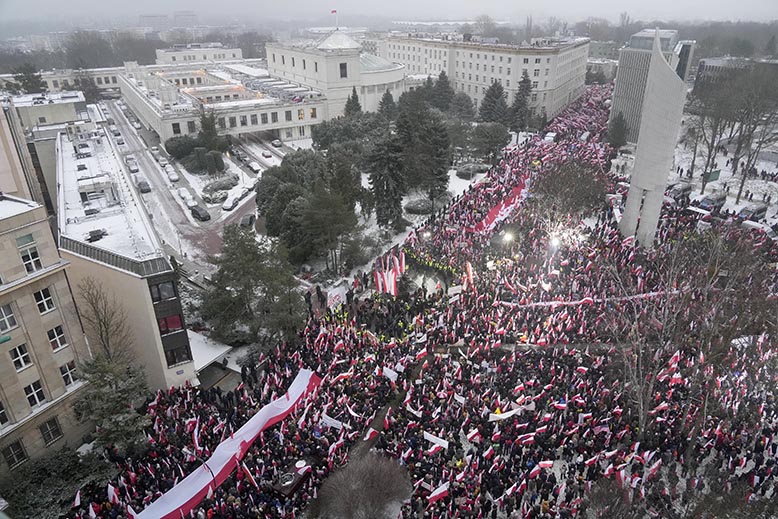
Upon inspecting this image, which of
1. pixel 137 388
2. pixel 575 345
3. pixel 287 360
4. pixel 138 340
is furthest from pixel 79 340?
pixel 575 345

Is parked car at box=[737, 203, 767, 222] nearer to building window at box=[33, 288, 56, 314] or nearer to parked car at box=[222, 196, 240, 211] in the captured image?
parked car at box=[222, 196, 240, 211]

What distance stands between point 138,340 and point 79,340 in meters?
2.13

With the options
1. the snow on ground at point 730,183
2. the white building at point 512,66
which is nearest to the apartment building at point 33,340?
the snow on ground at point 730,183

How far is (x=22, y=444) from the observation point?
1642 cm

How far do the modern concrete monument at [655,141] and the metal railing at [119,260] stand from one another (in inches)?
1008

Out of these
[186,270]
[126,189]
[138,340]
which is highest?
[126,189]

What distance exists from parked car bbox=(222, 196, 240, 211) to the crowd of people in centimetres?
1889

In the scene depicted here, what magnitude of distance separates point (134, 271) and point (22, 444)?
6.46 metres

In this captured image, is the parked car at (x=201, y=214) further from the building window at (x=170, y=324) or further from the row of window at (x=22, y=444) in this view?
the row of window at (x=22, y=444)

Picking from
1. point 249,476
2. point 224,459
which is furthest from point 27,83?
point 249,476

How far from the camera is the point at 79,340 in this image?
18016 millimetres

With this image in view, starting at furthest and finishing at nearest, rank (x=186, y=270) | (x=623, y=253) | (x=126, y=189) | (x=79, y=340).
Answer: (x=186, y=270)
(x=623, y=253)
(x=126, y=189)
(x=79, y=340)

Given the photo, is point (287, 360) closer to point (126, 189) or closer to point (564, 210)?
point (126, 189)

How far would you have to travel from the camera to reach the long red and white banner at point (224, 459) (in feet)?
45.8
